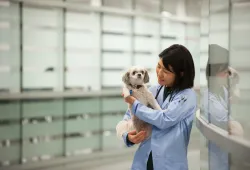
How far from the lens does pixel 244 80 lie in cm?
224

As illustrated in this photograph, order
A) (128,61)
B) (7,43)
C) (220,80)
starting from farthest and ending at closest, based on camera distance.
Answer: (128,61) < (7,43) < (220,80)

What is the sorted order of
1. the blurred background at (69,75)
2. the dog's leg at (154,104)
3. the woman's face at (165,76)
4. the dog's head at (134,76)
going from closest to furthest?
1. the woman's face at (165,76)
2. the dog's leg at (154,104)
3. the dog's head at (134,76)
4. the blurred background at (69,75)

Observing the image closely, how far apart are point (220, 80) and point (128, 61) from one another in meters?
5.45

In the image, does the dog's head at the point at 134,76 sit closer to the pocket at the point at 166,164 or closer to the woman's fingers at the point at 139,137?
the woman's fingers at the point at 139,137

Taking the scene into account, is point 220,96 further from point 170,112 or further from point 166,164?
point 166,164

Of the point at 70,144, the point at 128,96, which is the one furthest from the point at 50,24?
the point at 128,96

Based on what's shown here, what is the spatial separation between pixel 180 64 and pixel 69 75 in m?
5.18

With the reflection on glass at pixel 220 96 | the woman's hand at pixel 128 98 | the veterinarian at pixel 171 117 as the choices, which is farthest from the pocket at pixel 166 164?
the woman's hand at pixel 128 98

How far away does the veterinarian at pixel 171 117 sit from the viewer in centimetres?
235

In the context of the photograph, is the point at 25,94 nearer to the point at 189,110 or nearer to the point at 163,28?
the point at 163,28

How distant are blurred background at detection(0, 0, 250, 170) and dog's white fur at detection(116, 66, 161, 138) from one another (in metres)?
3.09

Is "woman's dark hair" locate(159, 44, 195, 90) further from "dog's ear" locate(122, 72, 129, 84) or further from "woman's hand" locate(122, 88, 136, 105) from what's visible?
"dog's ear" locate(122, 72, 129, 84)

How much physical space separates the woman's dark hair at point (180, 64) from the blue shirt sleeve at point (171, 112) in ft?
0.33

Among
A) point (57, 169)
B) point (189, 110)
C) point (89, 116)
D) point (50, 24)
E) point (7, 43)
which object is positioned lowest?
point (57, 169)
